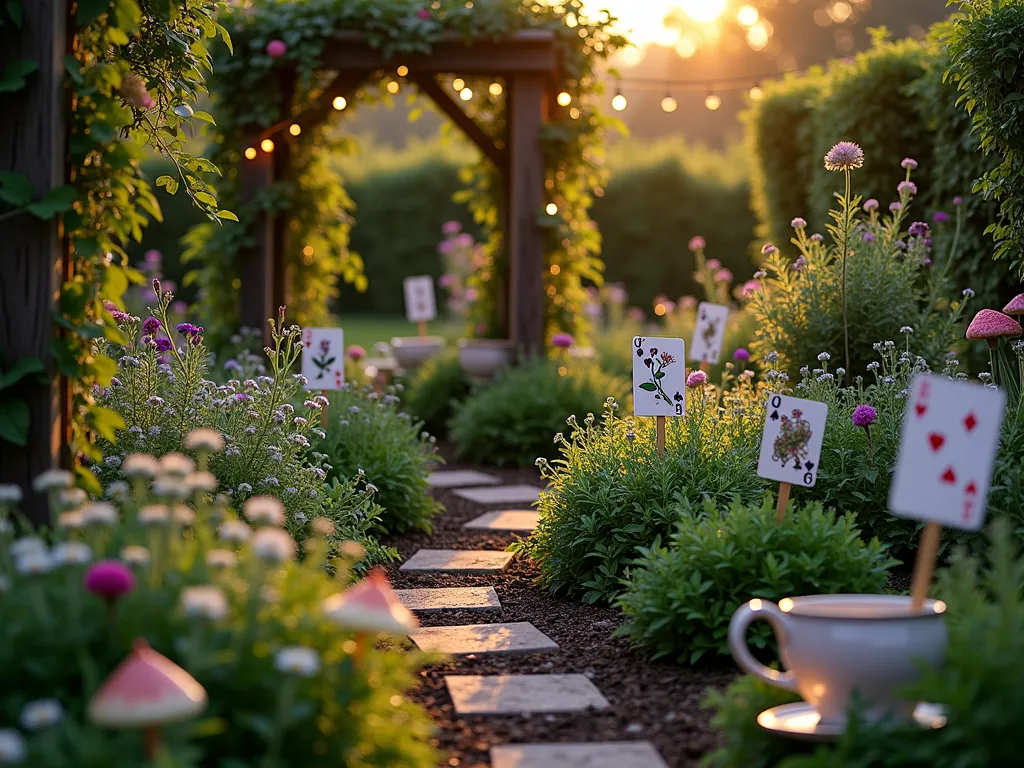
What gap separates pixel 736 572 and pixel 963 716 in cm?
108

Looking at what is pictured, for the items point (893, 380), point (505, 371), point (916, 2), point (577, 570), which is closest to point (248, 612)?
point (577, 570)

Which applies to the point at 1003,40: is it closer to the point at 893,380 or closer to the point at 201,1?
the point at 893,380

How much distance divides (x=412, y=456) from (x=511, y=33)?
3.43 m

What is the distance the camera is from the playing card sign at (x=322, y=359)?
486cm

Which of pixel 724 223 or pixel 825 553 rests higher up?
pixel 724 223

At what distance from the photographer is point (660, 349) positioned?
380cm

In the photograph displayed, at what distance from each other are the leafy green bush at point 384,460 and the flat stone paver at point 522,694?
192cm

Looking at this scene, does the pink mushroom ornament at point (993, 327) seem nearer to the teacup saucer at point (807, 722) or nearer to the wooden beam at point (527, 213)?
the teacup saucer at point (807, 722)

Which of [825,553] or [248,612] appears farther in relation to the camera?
[825,553]

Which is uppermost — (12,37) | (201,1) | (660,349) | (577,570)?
(201,1)


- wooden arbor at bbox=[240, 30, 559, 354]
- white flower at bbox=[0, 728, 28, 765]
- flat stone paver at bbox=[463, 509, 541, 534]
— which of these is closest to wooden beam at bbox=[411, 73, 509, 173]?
wooden arbor at bbox=[240, 30, 559, 354]

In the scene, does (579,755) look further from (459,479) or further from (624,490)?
(459,479)

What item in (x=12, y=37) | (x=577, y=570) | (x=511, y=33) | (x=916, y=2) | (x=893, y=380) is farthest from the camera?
(x=916, y=2)

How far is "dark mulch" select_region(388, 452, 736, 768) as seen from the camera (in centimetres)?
245
